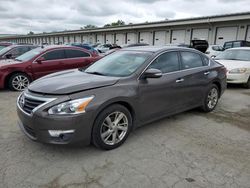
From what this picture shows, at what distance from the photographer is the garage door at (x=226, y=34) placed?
22862 millimetres

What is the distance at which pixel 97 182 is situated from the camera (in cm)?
261

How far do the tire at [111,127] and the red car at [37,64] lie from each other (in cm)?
501

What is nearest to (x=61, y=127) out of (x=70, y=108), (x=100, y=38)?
(x=70, y=108)

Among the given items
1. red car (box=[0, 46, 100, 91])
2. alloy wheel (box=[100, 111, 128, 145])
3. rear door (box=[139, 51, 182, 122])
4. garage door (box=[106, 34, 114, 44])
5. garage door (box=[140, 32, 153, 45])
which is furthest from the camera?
garage door (box=[106, 34, 114, 44])

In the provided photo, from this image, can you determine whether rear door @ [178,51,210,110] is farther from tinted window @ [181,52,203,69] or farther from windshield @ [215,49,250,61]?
windshield @ [215,49,250,61]

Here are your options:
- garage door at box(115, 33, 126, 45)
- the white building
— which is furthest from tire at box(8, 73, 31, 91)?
garage door at box(115, 33, 126, 45)

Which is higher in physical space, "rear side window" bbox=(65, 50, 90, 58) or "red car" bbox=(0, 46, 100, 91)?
"rear side window" bbox=(65, 50, 90, 58)

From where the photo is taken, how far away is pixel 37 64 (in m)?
7.34

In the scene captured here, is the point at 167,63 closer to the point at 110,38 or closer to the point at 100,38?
the point at 110,38

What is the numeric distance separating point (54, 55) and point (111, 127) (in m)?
5.32

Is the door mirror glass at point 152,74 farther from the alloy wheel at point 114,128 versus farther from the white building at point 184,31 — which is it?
the white building at point 184,31

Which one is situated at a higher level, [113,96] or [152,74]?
[152,74]

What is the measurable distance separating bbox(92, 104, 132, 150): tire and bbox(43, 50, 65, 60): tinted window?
518cm

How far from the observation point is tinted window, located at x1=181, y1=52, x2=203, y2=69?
4488 mm
